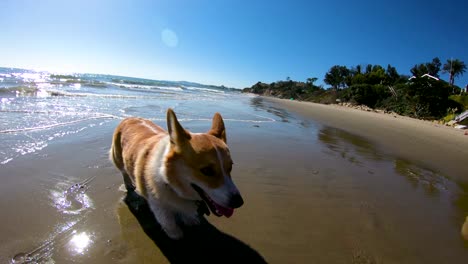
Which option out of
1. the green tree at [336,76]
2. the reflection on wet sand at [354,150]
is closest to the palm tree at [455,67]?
the green tree at [336,76]

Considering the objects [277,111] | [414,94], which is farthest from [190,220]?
[414,94]

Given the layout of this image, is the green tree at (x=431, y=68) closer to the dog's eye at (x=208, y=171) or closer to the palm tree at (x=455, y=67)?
the palm tree at (x=455, y=67)

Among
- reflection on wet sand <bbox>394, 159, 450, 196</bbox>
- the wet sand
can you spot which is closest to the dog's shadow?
the wet sand

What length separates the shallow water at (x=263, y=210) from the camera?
9.94 feet

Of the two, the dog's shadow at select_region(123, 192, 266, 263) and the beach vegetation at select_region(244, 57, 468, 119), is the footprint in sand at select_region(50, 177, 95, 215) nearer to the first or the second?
the dog's shadow at select_region(123, 192, 266, 263)

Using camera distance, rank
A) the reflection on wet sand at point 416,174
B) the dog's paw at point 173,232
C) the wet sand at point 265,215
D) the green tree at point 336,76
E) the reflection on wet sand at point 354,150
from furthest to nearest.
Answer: the green tree at point 336,76
the reflection on wet sand at point 354,150
the reflection on wet sand at point 416,174
the dog's paw at point 173,232
the wet sand at point 265,215

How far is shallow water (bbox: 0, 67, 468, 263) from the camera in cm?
303

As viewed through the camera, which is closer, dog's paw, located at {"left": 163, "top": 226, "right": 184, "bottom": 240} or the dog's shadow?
the dog's shadow

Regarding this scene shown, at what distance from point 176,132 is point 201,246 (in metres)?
1.31

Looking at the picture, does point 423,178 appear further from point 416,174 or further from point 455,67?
point 455,67

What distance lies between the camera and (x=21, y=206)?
3566mm

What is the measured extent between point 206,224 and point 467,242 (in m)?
3.16

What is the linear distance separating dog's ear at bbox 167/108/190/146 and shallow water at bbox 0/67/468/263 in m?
1.19

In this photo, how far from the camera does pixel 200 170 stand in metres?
2.62
